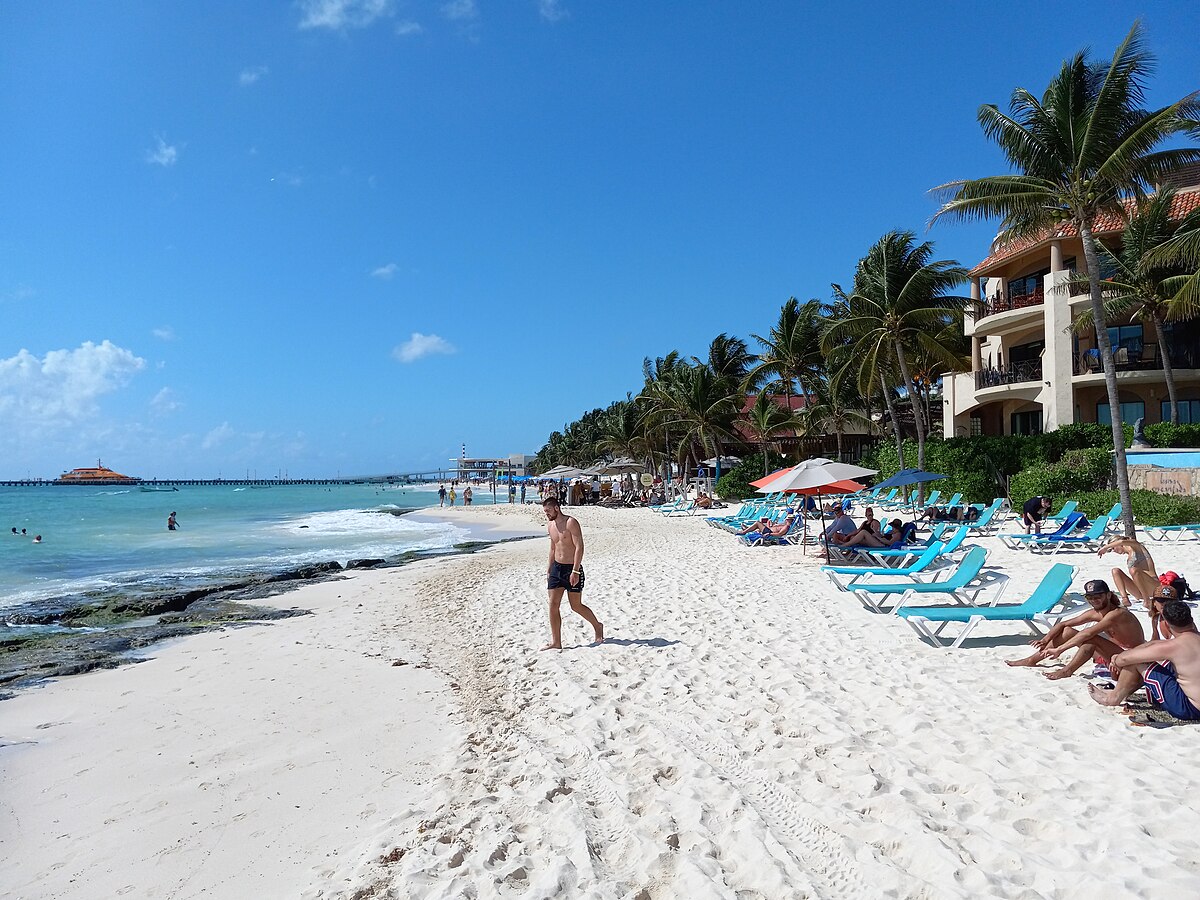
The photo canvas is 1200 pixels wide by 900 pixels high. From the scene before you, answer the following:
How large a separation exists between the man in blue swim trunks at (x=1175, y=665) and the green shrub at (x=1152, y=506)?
1074 cm

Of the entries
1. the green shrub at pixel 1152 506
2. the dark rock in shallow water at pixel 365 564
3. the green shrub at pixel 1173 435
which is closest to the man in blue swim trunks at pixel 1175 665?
the green shrub at pixel 1152 506

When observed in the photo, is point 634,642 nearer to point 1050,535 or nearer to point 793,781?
point 793,781

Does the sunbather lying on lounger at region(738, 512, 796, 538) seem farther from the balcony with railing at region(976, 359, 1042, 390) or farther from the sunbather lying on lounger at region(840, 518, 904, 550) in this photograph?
the balcony with railing at region(976, 359, 1042, 390)

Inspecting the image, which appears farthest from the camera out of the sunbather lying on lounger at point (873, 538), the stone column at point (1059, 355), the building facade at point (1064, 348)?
the stone column at point (1059, 355)

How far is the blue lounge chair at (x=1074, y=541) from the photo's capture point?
463 inches

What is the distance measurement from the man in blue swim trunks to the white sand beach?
0.17 metres

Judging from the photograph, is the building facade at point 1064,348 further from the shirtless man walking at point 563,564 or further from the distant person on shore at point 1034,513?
the shirtless man walking at point 563,564

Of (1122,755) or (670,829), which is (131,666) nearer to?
(670,829)

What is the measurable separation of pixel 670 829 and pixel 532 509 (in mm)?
37779

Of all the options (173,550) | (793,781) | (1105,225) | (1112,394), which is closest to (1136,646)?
(793,781)

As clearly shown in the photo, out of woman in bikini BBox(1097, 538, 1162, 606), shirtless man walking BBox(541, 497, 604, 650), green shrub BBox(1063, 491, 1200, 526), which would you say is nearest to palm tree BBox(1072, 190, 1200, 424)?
green shrub BBox(1063, 491, 1200, 526)

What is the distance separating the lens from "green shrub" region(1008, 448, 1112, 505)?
16969 mm

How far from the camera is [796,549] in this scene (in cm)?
1406

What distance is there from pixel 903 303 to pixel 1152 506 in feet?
32.2
